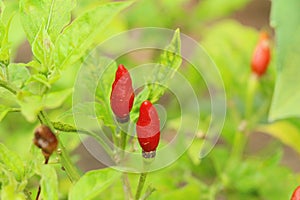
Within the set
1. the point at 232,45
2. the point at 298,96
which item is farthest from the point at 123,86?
the point at 232,45

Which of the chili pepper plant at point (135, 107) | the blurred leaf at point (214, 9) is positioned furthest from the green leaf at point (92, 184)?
the blurred leaf at point (214, 9)

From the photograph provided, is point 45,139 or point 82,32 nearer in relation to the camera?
point 45,139

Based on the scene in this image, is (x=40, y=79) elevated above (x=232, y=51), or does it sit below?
above

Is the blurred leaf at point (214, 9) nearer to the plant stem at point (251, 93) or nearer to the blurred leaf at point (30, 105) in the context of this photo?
the plant stem at point (251, 93)

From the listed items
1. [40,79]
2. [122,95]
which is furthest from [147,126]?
[40,79]

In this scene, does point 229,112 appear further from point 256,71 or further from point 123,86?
point 123,86

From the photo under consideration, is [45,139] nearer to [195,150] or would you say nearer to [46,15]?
[46,15]

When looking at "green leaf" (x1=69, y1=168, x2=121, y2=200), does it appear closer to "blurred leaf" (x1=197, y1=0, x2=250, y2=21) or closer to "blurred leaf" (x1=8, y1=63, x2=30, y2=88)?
"blurred leaf" (x1=8, y1=63, x2=30, y2=88)

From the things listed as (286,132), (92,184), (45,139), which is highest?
(45,139)
